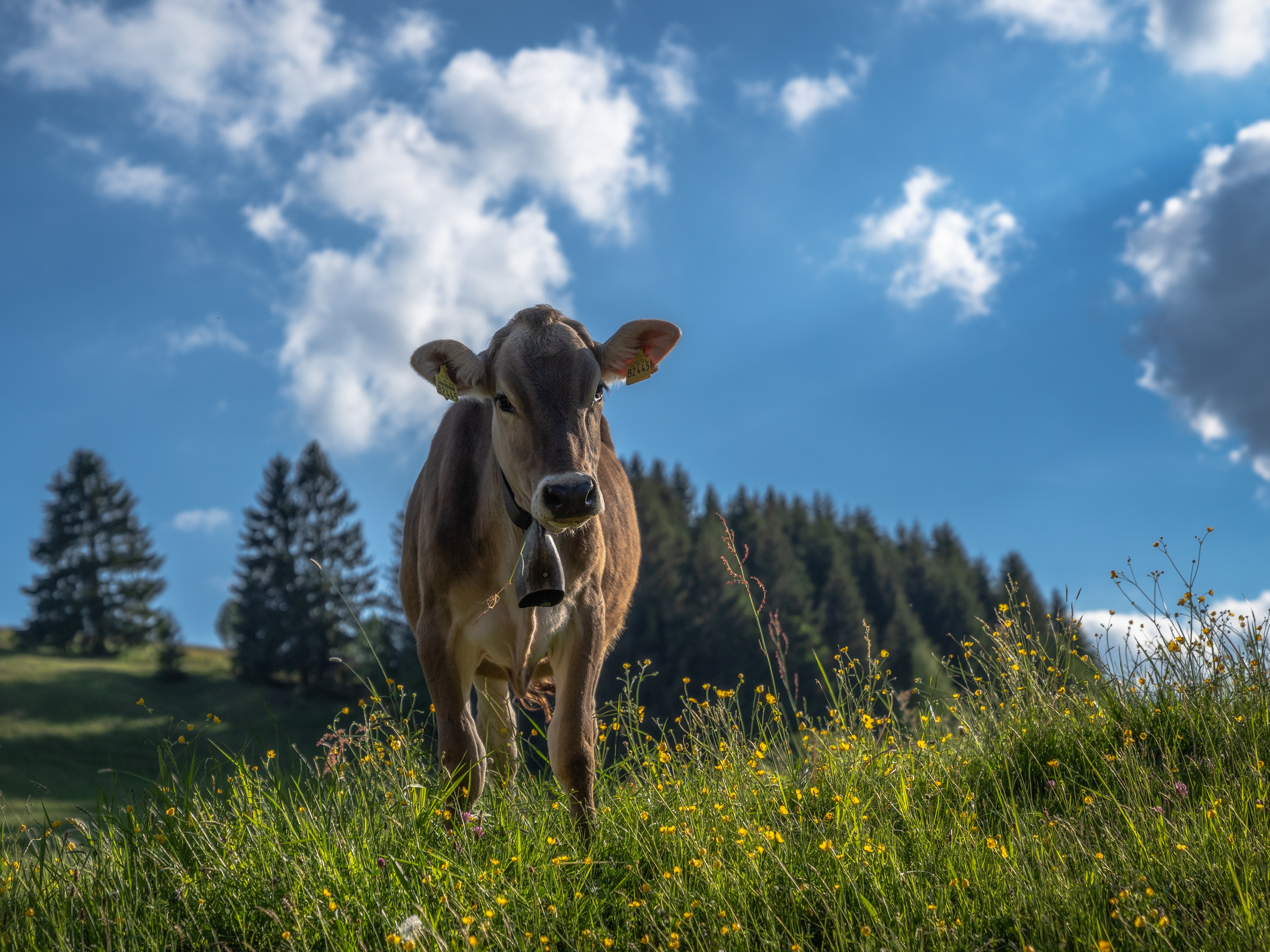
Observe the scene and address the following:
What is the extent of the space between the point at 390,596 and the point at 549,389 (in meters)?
71.3

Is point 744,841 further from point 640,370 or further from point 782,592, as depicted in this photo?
point 782,592

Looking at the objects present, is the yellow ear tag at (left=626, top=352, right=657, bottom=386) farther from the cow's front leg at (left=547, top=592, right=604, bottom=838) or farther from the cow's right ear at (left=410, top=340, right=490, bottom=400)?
the cow's front leg at (left=547, top=592, right=604, bottom=838)

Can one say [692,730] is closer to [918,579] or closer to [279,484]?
[279,484]

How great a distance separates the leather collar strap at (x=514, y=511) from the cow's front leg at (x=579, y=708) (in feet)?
2.05

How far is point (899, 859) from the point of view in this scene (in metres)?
3.83

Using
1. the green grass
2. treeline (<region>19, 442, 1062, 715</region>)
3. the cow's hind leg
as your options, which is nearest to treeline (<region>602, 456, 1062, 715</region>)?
treeline (<region>19, 442, 1062, 715</region>)

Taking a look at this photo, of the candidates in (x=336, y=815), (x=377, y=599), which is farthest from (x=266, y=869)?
(x=377, y=599)

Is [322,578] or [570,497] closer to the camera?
[570,497]

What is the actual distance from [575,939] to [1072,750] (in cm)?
328

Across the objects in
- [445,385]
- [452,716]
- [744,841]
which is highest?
[445,385]

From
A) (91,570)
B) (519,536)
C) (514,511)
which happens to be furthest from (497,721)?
(91,570)

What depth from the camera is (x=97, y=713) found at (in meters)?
51.2

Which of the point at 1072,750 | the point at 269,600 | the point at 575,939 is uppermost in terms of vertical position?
the point at 269,600

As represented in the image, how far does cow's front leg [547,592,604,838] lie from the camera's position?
502 centimetres
